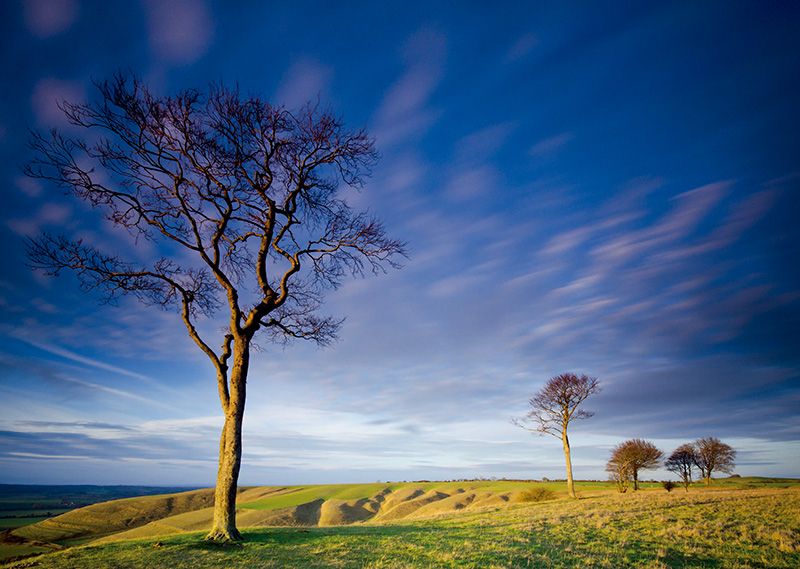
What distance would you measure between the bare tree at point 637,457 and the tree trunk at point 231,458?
5062cm

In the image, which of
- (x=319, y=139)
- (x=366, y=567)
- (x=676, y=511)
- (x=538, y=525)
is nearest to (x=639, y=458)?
(x=676, y=511)

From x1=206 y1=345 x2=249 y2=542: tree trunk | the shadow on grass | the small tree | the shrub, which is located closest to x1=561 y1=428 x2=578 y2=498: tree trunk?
the shrub

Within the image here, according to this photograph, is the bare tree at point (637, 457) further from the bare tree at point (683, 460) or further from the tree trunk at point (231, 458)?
the tree trunk at point (231, 458)

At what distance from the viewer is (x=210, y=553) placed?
10516 mm

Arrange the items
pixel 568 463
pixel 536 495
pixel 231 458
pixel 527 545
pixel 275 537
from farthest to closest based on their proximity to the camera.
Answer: pixel 536 495 → pixel 568 463 → pixel 275 537 → pixel 231 458 → pixel 527 545

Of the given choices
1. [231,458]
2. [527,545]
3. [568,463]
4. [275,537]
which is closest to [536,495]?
[568,463]

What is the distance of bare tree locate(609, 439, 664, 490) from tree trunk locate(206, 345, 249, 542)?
50620 mm

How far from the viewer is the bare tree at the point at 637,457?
48.7 m

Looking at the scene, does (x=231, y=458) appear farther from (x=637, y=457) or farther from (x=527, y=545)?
(x=637, y=457)

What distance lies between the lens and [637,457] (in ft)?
159

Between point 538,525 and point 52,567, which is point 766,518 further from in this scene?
point 52,567

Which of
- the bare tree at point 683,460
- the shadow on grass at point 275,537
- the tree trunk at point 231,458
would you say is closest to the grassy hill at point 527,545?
the shadow on grass at point 275,537

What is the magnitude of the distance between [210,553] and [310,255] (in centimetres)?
1094

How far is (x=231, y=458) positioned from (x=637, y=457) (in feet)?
178
